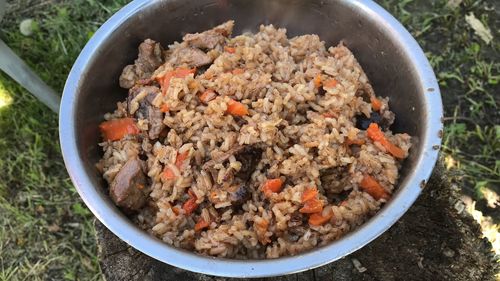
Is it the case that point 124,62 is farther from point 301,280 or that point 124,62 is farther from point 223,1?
→ point 301,280

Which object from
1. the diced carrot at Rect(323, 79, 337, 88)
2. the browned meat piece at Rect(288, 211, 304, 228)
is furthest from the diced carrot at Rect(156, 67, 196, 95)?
the browned meat piece at Rect(288, 211, 304, 228)

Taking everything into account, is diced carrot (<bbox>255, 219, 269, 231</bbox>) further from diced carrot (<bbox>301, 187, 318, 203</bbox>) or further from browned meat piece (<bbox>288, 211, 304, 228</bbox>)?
diced carrot (<bbox>301, 187, 318, 203</bbox>)

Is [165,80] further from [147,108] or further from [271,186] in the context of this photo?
[271,186]

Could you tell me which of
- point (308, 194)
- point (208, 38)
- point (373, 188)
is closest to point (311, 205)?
point (308, 194)

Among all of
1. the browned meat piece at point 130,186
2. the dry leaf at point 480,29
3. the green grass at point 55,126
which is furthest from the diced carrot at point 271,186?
the dry leaf at point 480,29

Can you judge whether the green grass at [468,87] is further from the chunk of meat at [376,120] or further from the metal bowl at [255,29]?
the metal bowl at [255,29]

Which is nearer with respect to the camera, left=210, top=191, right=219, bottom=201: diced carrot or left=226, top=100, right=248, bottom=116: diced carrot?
left=210, top=191, right=219, bottom=201: diced carrot
